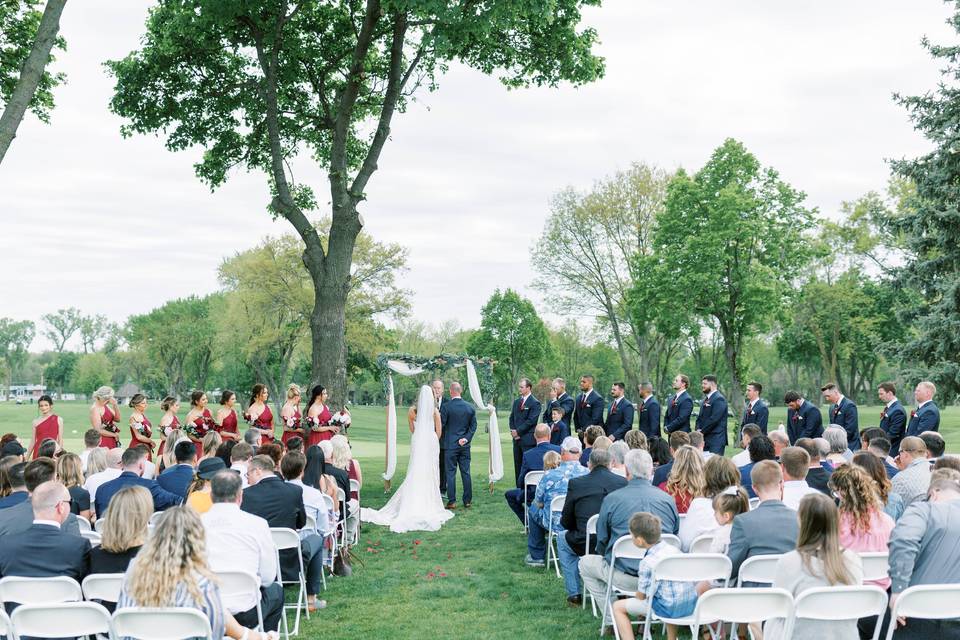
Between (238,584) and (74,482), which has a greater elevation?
(74,482)

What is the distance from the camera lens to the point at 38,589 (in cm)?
448

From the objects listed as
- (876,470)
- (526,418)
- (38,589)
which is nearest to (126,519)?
(38,589)

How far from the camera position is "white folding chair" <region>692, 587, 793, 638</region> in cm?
416

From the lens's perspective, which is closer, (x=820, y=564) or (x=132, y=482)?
(x=820, y=564)

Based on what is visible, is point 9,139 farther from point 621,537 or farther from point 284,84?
point 621,537

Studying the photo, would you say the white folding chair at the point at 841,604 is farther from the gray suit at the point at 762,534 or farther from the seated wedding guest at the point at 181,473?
the seated wedding guest at the point at 181,473

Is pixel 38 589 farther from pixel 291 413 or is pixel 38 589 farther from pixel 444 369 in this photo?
pixel 444 369

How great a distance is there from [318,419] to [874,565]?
9057mm

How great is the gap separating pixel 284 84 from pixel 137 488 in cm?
1252

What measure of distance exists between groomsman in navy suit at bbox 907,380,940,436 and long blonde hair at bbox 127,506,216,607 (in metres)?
10.1

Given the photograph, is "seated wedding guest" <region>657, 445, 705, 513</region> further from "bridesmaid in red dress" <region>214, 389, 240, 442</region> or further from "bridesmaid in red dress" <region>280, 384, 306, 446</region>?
"bridesmaid in red dress" <region>214, 389, 240, 442</region>

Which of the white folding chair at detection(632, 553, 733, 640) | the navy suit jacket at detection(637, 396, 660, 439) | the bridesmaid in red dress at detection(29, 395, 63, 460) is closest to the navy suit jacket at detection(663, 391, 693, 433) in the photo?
the navy suit jacket at detection(637, 396, 660, 439)

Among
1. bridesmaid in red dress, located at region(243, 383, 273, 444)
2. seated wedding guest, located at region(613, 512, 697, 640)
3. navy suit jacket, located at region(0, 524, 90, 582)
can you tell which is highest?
bridesmaid in red dress, located at region(243, 383, 273, 444)

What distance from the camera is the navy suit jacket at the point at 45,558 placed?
4.68 meters
